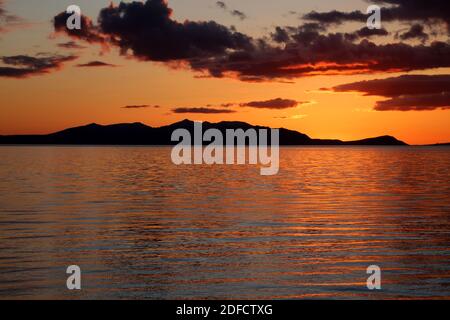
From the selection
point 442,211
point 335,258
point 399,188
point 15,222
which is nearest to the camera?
point 335,258

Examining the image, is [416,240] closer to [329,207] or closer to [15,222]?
[329,207]

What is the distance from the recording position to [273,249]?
28.6 m

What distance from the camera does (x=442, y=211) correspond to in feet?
146

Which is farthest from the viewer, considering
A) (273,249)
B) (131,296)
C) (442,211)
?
(442,211)
